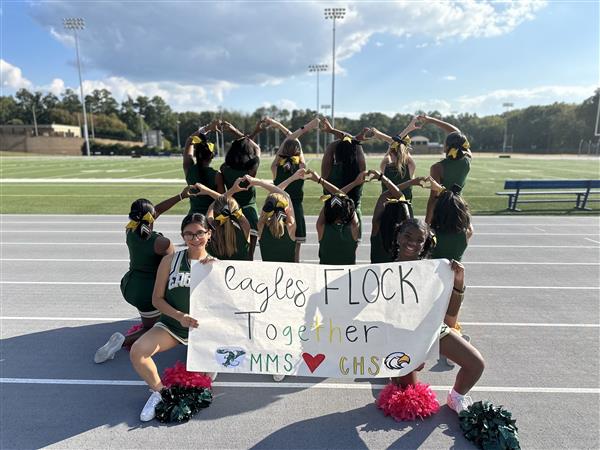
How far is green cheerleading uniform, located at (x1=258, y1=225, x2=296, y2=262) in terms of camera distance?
380cm

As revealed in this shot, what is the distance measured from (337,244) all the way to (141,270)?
1913 millimetres

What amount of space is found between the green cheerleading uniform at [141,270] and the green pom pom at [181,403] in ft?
3.20

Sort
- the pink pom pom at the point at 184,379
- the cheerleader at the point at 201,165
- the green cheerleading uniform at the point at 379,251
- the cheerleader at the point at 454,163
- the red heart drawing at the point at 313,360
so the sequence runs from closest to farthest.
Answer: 1. the red heart drawing at the point at 313,360
2. the pink pom pom at the point at 184,379
3. the green cheerleading uniform at the point at 379,251
4. the cheerleader at the point at 454,163
5. the cheerleader at the point at 201,165

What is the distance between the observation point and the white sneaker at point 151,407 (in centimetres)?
292

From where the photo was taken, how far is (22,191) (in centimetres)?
1778

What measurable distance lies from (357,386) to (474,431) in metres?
1.02

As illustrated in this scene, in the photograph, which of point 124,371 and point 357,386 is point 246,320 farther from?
point 124,371

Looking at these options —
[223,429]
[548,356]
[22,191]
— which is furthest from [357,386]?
[22,191]

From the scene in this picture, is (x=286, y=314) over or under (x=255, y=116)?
under

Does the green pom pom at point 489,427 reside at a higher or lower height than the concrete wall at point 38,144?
lower

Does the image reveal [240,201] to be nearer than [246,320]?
No

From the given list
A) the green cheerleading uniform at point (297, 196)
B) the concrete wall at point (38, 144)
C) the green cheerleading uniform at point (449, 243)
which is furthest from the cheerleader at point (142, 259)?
the concrete wall at point (38, 144)

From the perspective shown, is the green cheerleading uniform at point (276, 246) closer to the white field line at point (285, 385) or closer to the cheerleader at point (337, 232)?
Result: the cheerleader at point (337, 232)

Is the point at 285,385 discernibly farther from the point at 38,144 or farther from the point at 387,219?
the point at 38,144
